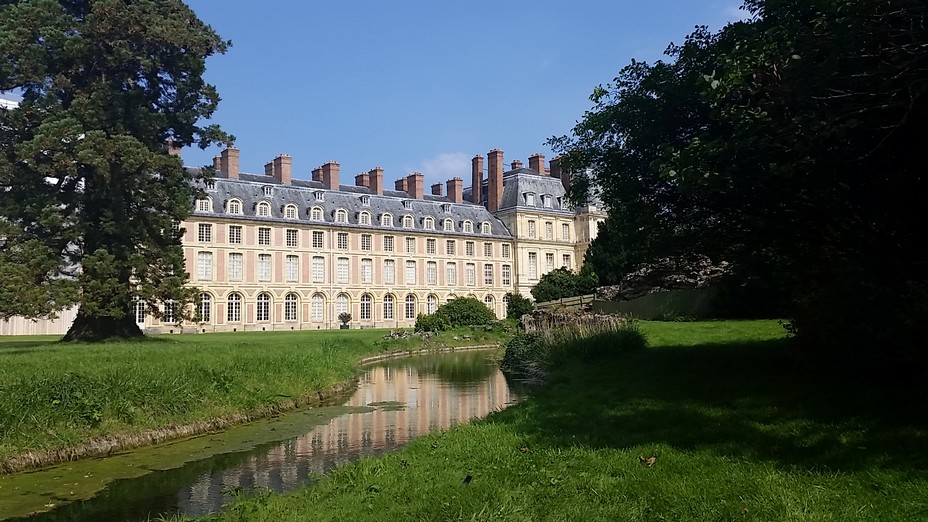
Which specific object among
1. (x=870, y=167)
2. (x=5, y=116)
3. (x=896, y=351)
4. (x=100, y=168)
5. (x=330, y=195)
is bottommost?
(x=896, y=351)

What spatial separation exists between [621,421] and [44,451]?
23.7 ft

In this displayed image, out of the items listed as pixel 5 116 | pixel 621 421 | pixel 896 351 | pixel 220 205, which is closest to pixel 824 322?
pixel 896 351

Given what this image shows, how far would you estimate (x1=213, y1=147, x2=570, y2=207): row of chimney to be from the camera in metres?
52.9

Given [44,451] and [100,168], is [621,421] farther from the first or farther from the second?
[100,168]

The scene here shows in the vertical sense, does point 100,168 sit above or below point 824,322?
above

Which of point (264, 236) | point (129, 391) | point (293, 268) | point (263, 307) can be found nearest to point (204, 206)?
point (264, 236)

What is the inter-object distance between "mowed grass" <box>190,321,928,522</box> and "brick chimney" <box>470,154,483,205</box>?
54.9m

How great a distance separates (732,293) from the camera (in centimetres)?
2241

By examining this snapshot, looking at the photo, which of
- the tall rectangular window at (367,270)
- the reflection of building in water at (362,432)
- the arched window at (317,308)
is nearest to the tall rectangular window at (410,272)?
the tall rectangular window at (367,270)

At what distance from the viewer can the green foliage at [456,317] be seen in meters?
35.2

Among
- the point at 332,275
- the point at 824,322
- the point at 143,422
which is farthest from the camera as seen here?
the point at 332,275

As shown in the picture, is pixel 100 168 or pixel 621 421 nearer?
pixel 621 421

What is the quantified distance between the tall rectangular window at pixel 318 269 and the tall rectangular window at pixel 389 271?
4.98 metres

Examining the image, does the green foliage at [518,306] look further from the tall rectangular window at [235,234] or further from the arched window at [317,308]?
the tall rectangular window at [235,234]
